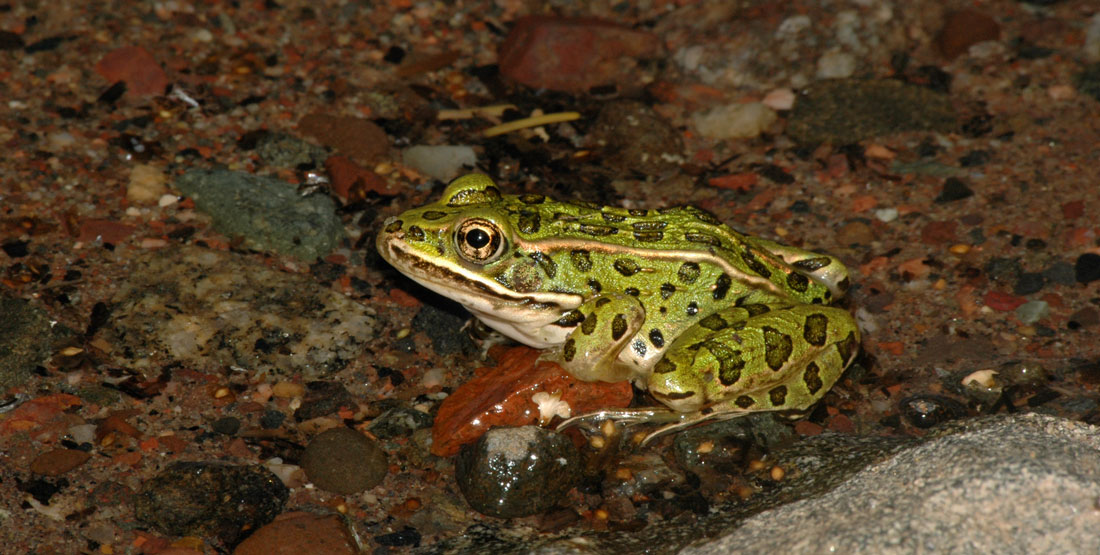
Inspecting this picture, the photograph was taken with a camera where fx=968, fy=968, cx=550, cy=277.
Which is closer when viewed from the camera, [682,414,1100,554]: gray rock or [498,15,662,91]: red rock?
[682,414,1100,554]: gray rock

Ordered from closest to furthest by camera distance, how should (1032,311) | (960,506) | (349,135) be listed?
(960,506) < (1032,311) < (349,135)

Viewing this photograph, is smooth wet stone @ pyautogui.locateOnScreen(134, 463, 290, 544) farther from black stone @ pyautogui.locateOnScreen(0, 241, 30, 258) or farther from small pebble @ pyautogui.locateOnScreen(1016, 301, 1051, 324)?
small pebble @ pyautogui.locateOnScreen(1016, 301, 1051, 324)

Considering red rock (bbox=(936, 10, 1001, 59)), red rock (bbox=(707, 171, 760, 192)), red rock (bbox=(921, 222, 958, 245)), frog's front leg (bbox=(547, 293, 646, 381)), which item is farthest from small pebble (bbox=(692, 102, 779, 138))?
frog's front leg (bbox=(547, 293, 646, 381))

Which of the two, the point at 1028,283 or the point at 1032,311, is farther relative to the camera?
the point at 1028,283

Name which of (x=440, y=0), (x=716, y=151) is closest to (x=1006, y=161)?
(x=716, y=151)

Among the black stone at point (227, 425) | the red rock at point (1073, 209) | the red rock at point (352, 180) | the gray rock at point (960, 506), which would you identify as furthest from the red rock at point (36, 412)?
the red rock at point (1073, 209)

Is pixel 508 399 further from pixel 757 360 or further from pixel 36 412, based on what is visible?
pixel 36 412

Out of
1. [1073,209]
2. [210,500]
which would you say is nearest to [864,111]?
[1073,209]
